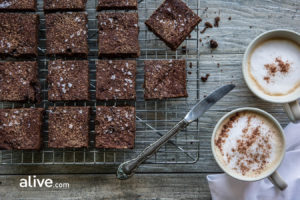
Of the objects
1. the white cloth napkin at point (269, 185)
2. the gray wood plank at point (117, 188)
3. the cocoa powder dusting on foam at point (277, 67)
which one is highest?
the cocoa powder dusting on foam at point (277, 67)

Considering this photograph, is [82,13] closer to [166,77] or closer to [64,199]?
[166,77]

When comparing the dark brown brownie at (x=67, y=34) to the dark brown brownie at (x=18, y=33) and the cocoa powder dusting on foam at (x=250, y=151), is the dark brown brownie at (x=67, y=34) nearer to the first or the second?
the dark brown brownie at (x=18, y=33)

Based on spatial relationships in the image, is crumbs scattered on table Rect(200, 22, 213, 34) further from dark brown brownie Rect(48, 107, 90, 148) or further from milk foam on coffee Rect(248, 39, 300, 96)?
dark brown brownie Rect(48, 107, 90, 148)

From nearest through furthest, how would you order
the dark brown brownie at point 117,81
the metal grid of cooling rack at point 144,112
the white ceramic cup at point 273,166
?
1. the white ceramic cup at point 273,166
2. the dark brown brownie at point 117,81
3. the metal grid of cooling rack at point 144,112

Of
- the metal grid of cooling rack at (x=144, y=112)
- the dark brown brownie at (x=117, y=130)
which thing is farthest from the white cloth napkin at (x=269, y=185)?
the dark brown brownie at (x=117, y=130)

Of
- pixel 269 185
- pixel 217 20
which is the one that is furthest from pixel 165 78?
pixel 269 185

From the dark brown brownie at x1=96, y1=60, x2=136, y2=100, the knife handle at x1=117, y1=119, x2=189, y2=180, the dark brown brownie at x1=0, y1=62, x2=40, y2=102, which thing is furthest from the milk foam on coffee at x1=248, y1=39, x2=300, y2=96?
the dark brown brownie at x1=0, y1=62, x2=40, y2=102
